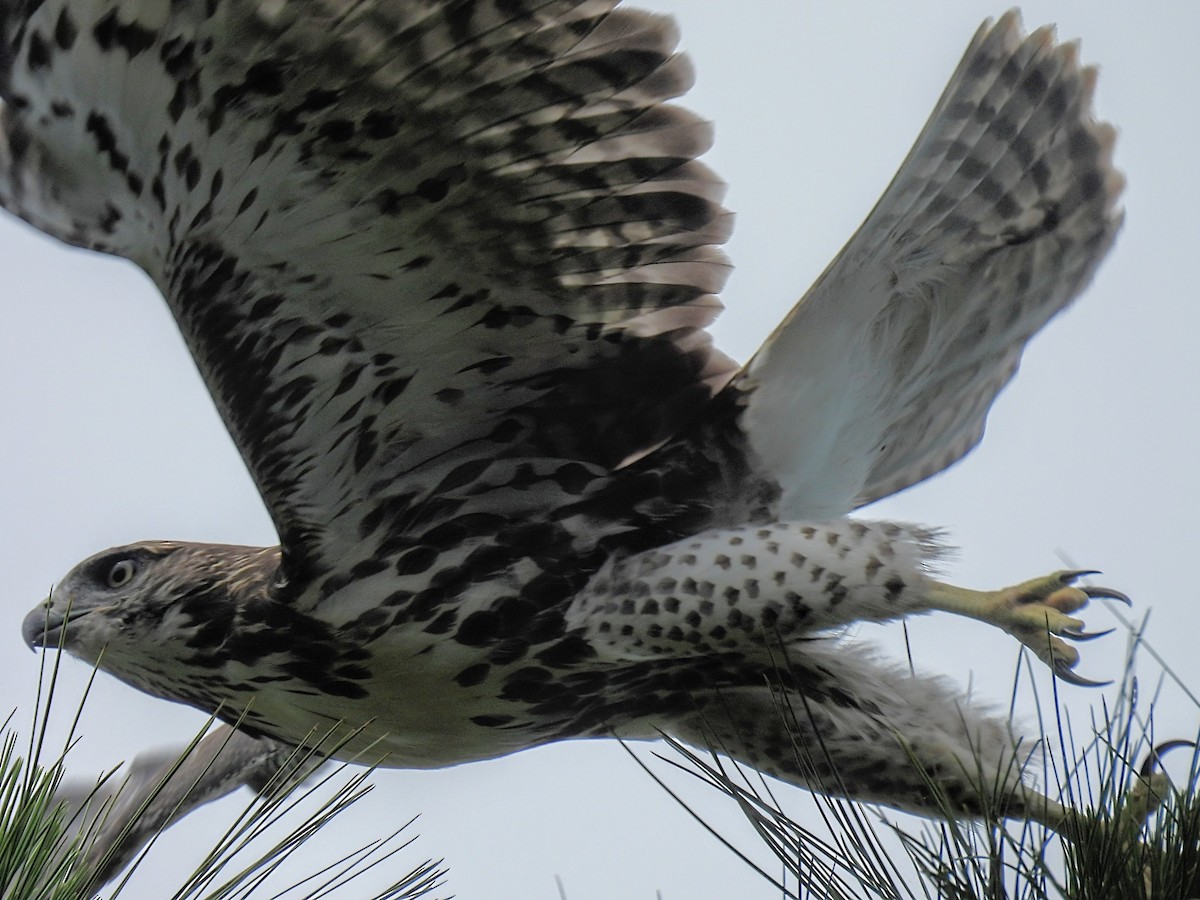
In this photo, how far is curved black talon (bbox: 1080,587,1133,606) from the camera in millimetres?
2521

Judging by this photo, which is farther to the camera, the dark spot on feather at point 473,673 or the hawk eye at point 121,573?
the hawk eye at point 121,573

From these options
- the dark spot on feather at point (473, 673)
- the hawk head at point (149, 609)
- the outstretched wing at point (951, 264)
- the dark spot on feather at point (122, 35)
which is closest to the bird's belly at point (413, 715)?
the dark spot on feather at point (473, 673)

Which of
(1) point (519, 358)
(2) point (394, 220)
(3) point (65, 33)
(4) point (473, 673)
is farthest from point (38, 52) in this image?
(4) point (473, 673)

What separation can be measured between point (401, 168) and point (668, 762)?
1025mm

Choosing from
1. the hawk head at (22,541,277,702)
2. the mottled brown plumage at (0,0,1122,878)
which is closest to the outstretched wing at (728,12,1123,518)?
the mottled brown plumage at (0,0,1122,878)

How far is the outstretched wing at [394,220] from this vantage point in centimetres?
209

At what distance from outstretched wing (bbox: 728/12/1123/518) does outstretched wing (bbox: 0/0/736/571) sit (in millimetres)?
181

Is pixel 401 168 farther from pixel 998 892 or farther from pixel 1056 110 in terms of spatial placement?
pixel 998 892

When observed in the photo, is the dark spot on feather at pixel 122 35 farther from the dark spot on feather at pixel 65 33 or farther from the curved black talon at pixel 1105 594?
the curved black talon at pixel 1105 594

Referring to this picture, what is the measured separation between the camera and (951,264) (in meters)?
2.55

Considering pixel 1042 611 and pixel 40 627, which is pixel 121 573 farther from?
pixel 1042 611

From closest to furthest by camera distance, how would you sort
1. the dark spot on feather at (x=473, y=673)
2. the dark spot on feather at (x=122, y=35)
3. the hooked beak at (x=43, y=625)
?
the dark spot on feather at (x=122, y=35), the dark spot on feather at (x=473, y=673), the hooked beak at (x=43, y=625)

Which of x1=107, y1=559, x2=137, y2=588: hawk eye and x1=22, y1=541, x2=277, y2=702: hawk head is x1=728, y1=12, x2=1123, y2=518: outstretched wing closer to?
x1=22, y1=541, x2=277, y2=702: hawk head

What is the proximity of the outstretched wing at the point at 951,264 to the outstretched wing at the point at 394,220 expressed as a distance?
181mm
